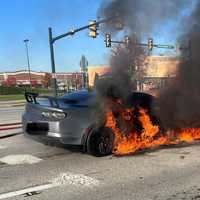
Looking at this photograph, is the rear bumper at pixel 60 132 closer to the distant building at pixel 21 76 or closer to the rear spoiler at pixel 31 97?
the rear spoiler at pixel 31 97

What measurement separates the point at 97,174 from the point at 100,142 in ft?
4.20

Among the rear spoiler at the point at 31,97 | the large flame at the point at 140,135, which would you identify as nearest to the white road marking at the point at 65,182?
the large flame at the point at 140,135

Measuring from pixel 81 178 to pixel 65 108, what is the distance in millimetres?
1709

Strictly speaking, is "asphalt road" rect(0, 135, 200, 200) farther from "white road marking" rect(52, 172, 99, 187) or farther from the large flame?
the large flame

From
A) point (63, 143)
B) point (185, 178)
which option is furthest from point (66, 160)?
point (185, 178)

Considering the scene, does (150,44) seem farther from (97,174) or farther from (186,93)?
(97,174)

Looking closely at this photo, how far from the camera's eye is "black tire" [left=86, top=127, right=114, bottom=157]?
22.6ft

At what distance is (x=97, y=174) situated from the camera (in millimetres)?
5789

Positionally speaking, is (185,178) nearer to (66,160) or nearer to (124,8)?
(66,160)

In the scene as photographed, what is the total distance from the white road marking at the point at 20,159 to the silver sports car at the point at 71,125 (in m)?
0.38

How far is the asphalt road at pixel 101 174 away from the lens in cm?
488

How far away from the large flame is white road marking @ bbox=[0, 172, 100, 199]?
1.63 m

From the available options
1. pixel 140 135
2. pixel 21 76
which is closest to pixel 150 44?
pixel 140 135

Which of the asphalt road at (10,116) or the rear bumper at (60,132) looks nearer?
the rear bumper at (60,132)
